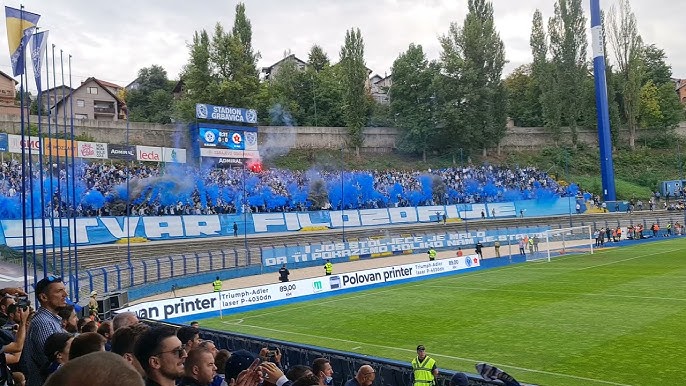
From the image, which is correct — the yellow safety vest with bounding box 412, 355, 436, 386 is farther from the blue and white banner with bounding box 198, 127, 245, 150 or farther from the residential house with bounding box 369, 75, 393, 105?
the residential house with bounding box 369, 75, 393, 105

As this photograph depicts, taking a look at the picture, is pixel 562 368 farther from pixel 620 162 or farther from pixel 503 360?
pixel 620 162

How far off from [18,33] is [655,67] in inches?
3941

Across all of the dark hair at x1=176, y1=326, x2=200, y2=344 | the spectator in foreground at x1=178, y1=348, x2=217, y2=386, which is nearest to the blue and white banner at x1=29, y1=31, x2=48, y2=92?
the dark hair at x1=176, y1=326, x2=200, y2=344

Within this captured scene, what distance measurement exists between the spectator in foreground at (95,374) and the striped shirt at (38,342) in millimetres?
3907

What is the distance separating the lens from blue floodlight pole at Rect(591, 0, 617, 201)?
211 ft

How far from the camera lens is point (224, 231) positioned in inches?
1793

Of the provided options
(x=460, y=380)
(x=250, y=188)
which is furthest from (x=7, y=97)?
(x=460, y=380)

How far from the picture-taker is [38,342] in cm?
566

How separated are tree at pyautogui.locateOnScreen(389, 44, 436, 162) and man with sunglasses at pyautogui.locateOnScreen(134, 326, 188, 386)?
233ft

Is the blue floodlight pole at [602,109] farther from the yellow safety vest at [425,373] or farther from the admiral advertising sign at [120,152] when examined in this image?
the yellow safety vest at [425,373]

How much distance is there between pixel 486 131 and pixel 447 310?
53.9 m

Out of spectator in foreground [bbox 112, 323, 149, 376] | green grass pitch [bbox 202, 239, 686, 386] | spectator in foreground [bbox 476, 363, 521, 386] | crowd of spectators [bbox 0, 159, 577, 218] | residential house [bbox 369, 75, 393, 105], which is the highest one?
residential house [bbox 369, 75, 393, 105]

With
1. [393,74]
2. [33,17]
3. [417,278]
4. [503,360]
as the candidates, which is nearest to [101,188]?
[417,278]

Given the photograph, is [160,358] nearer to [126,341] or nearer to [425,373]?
[126,341]
